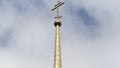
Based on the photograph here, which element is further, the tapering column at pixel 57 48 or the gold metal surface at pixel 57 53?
the tapering column at pixel 57 48

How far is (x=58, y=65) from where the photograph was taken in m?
48.9

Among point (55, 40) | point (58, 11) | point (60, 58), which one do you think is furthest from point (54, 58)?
point (58, 11)

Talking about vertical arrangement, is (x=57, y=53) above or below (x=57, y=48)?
below

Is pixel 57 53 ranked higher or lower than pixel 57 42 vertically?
lower

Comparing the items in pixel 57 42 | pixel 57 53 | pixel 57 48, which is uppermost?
pixel 57 42

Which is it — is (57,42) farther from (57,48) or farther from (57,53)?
(57,53)

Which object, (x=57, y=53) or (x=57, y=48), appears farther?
(x=57, y=48)

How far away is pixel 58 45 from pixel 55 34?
10.6 feet

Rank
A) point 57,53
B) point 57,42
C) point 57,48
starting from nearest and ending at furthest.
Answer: point 57,53, point 57,48, point 57,42

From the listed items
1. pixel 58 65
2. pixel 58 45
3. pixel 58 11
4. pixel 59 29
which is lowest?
pixel 58 65

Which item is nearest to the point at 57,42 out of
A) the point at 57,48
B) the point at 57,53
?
the point at 57,48

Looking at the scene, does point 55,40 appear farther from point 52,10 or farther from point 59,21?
point 52,10

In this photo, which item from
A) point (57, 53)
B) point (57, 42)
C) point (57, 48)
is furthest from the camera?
point (57, 42)

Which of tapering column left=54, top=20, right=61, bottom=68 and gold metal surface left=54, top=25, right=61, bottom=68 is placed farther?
tapering column left=54, top=20, right=61, bottom=68
